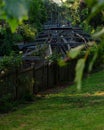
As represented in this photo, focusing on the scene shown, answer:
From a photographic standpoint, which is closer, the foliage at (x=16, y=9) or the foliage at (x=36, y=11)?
the foliage at (x=16, y=9)

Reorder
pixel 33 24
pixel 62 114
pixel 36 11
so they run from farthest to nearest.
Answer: pixel 33 24 < pixel 62 114 < pixel 36 11

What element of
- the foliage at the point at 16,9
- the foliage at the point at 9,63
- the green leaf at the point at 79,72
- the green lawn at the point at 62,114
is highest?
the foliage at the point at 16,9

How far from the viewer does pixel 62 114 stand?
11.6 meters

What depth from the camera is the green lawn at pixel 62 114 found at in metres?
10.1

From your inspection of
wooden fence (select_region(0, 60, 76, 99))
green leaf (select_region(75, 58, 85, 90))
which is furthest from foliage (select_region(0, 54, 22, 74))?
green leaf (select_region(75, 58, 85, 90))

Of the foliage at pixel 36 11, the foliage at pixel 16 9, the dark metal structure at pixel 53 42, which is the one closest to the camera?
the foliage at pixel 16 9

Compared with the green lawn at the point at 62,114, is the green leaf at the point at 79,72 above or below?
above

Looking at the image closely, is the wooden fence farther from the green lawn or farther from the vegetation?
the green lawn

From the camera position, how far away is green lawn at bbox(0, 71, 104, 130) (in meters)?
10.1

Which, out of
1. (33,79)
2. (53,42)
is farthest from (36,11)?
(53,42)

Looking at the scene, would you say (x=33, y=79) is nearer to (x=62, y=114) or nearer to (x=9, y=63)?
(x=9, y=63)

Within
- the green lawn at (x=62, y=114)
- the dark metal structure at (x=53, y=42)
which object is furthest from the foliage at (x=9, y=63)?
the dark metal structure at (x=53, y=42)

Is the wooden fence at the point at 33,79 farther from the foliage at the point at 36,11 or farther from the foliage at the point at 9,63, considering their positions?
the foliage at the point at 36,11

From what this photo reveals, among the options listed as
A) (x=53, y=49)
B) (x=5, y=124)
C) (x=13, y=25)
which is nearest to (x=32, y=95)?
(x=5, y=124)
